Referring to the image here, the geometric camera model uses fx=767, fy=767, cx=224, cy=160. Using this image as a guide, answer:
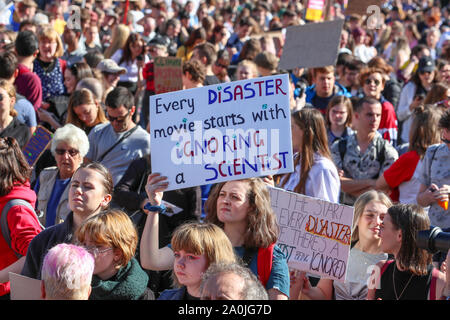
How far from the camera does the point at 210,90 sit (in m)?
4.36

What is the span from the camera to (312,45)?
8562mm

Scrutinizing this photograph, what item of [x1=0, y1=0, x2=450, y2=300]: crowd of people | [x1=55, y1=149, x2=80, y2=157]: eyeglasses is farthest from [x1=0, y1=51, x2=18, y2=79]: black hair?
[x1=55, y1=149, x2=80, y2=157]: eyeglasses

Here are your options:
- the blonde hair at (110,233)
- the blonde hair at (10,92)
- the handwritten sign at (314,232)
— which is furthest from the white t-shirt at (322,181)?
the blonde hair at (10,92)

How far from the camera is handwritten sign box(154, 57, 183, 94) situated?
7750mm

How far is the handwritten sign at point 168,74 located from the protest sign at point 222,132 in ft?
11.1

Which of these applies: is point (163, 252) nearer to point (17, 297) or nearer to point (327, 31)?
point (17, 297)

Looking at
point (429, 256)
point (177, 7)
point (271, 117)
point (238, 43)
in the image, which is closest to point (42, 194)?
point (271, 117)

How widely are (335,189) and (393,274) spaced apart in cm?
110

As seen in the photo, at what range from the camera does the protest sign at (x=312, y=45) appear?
827 centimetres

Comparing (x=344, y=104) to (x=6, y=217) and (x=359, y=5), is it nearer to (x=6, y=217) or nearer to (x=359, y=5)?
(x=359, y=5)

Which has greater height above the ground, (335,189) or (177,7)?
(177,7)

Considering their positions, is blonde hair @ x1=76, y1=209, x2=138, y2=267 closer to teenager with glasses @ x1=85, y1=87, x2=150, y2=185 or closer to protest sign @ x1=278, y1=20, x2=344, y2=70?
teenager with glasses @ x1=85, y1=87, x2=150, y2=185

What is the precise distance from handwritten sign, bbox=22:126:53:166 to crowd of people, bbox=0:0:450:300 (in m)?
0.08

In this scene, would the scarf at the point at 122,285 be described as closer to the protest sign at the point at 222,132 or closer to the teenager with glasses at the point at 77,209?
the teenager with glasses at the point at 77,209
